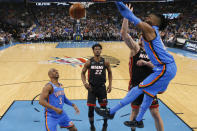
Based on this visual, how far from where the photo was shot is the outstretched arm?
2299 mm

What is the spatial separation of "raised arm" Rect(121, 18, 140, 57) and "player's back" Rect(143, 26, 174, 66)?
437 millimetres

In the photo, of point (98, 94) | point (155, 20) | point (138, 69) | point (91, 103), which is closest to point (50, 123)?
point (91, 103)

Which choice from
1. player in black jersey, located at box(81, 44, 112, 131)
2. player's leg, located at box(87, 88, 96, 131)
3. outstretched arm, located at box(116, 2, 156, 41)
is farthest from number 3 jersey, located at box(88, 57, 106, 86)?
outstretched arm, located at box(116, 2, 156, 41)

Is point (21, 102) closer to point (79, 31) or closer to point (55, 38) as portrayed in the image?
point (55, 38)

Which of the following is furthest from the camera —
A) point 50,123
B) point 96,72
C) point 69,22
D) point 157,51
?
point 69,22

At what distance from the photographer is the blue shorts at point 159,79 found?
261cm

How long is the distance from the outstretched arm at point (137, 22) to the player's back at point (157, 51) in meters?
0.08

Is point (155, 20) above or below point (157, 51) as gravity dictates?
above

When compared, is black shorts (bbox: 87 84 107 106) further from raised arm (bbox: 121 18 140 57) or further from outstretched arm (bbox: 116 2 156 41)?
outstretched arm (bbox: 116 2 156 41)

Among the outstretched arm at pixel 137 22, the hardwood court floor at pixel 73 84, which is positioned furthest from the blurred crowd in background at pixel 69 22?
the outstretched arm at pixel 137 22

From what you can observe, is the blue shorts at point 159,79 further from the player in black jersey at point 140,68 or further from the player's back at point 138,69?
the player's back at point 138,69

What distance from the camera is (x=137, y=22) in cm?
229

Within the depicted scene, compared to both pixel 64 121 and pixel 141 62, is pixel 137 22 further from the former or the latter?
pixel 64 121

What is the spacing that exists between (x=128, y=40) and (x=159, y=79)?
0.80m
